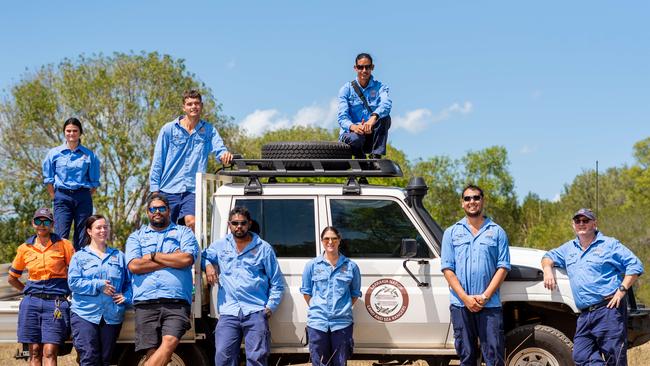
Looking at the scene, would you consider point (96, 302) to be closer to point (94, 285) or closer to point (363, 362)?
point (94, 285)

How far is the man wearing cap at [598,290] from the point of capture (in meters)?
6.86

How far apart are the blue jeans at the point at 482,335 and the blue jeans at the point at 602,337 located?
0.64 metres

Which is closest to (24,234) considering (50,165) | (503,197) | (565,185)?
(50,165)

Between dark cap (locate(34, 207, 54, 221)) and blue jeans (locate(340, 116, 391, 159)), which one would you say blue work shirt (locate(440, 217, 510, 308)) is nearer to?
blue jeans (locate(340, 116, 391, 159))

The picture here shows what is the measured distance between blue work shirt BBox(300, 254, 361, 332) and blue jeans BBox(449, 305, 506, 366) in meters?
0.82

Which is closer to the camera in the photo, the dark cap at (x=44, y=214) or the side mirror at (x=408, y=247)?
the side mirror at (x=408, y=247)

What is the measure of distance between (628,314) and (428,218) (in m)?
1.86

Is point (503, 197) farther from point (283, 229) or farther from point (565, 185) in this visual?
point (283, 229)

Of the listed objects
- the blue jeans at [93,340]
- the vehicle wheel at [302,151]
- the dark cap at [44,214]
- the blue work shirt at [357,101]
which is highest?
the blue work shirt at [357,101]

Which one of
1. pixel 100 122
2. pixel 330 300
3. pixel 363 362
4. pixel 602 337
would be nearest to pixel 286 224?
pixel 330 300

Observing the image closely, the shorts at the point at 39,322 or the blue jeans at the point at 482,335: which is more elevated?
the shorts at the point at 39,322

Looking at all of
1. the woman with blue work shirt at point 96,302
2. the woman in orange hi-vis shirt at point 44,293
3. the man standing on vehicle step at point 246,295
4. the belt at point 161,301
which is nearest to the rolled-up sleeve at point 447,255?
the man standing on vehicle step at point 246,295

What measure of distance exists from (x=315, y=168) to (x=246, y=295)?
50.0 inches

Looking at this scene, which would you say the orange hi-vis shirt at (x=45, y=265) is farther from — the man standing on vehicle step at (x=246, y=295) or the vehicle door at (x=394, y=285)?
the vehicle door at (x=394, y=285)
